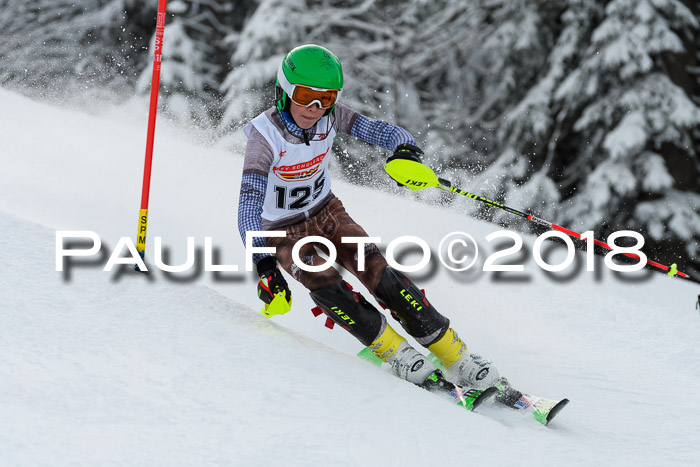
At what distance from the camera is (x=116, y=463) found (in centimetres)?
179

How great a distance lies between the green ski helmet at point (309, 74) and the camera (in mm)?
3225

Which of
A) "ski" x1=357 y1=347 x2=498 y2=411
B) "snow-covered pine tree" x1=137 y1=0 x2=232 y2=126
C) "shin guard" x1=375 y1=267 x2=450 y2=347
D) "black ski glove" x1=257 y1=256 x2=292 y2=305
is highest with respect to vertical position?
"black ski glove" x1=257 y1=256 x2=292 y2=305

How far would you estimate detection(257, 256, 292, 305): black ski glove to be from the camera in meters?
2.84

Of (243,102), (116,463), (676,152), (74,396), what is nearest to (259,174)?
(74,396)

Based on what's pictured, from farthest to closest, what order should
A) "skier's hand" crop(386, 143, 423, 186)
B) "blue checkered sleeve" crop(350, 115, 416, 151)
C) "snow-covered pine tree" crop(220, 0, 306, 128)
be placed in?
1. "snow-covered pine tree" crop(220, 0, 306, 128)
2. "blue checkered sleeve" crop(350, 115, 416, 151)
3. "skier's hand" crop(386, 143, 423, 186)

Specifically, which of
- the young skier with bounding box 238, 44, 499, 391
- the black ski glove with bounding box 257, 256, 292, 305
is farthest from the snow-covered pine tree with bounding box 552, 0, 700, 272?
the black ski glove with bounding box 257, 256, 292, 305

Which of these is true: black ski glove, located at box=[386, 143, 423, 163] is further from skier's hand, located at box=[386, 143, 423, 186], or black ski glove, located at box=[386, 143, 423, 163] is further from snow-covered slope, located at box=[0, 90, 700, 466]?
snow-covered slope, located at box=[0, 90, 700, 466]

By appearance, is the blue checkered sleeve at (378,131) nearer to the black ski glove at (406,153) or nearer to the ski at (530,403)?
the black ski glove at (406,153)

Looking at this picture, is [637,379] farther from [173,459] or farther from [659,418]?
[173,459]

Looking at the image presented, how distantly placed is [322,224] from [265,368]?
48.2 inches

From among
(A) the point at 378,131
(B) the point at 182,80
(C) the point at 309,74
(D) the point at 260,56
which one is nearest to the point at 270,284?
(C) the point at 309,74

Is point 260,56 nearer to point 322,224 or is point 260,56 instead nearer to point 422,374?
point 322,224

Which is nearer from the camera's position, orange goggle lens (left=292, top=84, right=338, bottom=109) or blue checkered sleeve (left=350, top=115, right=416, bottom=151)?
orange goggle lens (left=292, top=84, right=338, bottom=109)

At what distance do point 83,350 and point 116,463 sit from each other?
633 mm
